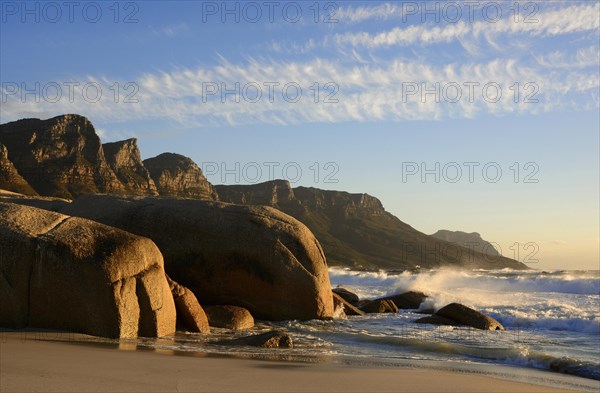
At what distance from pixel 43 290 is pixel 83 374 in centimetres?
406

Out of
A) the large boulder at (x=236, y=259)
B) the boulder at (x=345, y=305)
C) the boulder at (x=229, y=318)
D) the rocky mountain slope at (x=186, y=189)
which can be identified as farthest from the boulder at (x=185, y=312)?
the rocky mountain slope at (x=186, y=189)

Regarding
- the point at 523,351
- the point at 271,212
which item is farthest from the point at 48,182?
the point at 523,351

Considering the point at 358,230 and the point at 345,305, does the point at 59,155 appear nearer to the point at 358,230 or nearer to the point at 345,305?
the point at 358,230

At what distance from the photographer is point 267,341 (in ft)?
30.7

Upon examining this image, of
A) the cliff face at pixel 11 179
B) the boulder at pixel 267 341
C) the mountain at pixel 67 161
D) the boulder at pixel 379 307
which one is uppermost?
the mountain at pixel 67 161

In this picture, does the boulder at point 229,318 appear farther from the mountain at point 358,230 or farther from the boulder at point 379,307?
the mountain at point 358,230

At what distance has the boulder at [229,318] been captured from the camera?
1220cm

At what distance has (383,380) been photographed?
621cm

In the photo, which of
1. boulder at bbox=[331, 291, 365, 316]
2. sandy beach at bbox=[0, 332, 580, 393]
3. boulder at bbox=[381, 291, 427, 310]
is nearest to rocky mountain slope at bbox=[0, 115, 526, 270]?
boulder at bbox=[381, 291, 427, 310]

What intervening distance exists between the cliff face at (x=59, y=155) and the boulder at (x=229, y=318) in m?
75.5

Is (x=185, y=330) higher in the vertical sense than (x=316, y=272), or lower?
lower

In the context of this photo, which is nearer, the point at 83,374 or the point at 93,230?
the point at 83,374

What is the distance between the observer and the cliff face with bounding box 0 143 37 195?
249ft

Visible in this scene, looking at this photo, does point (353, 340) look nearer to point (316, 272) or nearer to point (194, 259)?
Answer: point (316, 272)
